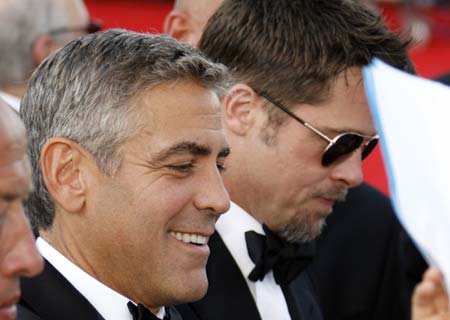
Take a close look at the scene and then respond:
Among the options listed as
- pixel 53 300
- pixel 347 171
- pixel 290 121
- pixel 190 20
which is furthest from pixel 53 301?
pixel 190 20

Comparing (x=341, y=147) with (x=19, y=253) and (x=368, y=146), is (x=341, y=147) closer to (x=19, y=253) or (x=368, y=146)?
(x=368, y=146)

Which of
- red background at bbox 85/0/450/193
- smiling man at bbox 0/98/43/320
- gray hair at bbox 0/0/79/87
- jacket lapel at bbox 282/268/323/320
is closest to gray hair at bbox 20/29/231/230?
smiling man at bbox 0/98/43/320

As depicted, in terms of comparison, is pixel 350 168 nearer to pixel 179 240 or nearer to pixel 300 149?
pixel 300 149

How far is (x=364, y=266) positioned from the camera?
461cm

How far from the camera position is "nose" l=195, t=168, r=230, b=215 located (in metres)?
2.72

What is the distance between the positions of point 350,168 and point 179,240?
37.0 inches

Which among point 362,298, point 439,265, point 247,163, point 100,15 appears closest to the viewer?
point 439,265

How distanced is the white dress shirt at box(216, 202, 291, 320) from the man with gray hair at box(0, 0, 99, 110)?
5.18 feet

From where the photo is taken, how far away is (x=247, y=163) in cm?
341

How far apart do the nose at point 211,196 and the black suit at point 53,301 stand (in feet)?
1.20

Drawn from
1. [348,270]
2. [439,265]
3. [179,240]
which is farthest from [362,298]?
[439,265]

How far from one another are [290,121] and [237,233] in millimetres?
376

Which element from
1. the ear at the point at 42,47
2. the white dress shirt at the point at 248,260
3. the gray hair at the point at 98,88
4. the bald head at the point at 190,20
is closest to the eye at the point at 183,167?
the gray hair at the point at 98,88

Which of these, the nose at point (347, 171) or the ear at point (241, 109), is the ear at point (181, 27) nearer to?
the ear at point (241, 109)
